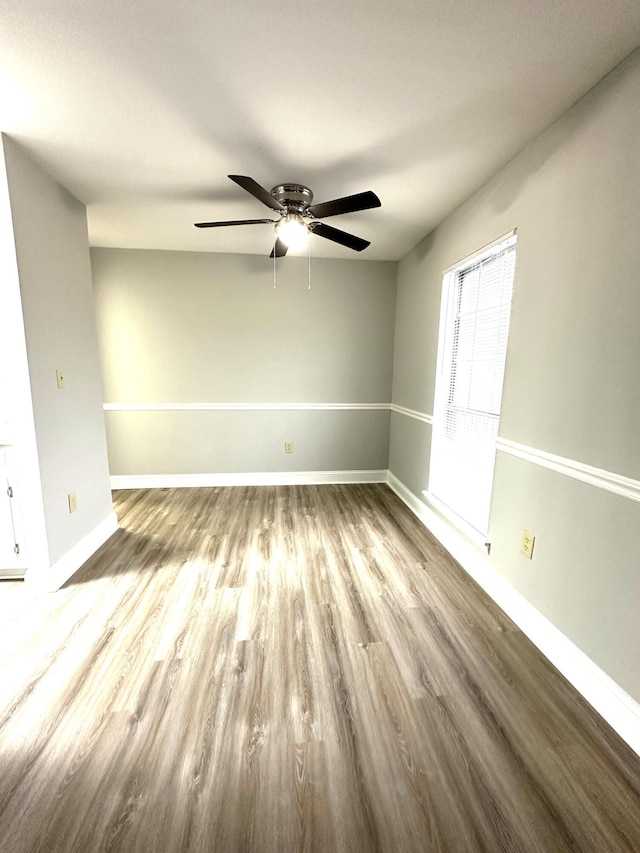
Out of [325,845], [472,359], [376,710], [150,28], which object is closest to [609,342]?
[472,359]

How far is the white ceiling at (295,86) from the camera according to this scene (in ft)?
3.67

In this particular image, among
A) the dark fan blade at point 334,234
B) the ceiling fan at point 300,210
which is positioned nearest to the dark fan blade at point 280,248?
the ceiling fan at point 300,210

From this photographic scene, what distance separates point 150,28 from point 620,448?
2.22m

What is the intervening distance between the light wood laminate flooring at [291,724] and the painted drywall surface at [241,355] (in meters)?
1.78

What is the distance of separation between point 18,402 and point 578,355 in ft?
9.03

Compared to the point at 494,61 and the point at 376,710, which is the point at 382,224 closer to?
the point at 494,61

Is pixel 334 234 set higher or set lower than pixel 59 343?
higher

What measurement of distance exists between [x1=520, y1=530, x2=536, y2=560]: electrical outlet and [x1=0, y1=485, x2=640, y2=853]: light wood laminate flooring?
391 mm

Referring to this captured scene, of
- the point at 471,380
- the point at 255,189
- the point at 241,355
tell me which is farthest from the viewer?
the point at 241,355

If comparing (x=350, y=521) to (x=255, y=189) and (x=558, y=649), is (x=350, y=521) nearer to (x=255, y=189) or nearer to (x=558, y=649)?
(x=558, y=649)

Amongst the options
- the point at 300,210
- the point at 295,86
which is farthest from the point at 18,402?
the point at 295,86

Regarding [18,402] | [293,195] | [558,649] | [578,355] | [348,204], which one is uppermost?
[293,195]

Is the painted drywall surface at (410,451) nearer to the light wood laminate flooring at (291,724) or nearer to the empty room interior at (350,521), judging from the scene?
the empty room interior at (350,521)

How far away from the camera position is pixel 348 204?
5.92ft
